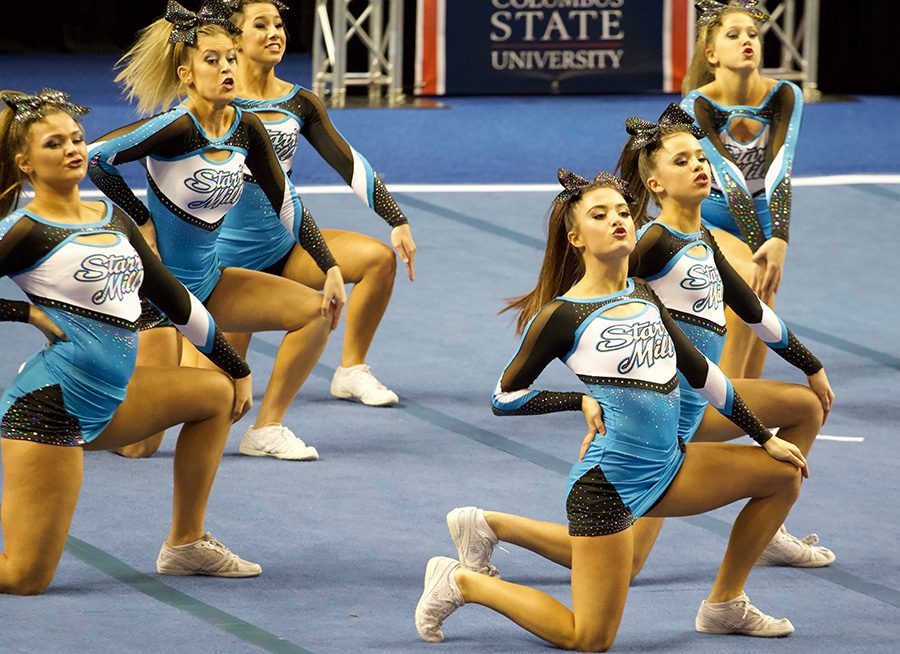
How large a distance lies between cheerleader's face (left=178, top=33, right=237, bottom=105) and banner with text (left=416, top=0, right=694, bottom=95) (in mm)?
5692

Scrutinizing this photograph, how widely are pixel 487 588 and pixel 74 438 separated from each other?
40.3 inches

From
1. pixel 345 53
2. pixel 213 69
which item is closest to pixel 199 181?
pixel 213 69

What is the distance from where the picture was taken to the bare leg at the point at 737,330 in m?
4.91

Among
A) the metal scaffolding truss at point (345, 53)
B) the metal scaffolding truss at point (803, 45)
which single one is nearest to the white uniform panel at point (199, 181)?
the metal scaffolding truss at point (345, 53)

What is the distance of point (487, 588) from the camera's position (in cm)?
362

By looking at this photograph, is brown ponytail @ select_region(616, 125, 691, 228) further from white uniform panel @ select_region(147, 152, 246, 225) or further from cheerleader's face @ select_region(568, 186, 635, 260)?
white uniform panel @ select_region(147, 152, 246, 225)

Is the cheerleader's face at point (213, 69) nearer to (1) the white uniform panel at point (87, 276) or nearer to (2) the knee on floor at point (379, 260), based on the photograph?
(1) the white uniform panel at point (87, 276)

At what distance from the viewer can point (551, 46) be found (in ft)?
34.3

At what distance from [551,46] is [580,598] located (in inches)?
288

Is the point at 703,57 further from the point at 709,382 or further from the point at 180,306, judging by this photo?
the point at 180,306

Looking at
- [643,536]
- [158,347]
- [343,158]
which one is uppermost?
[343,158]

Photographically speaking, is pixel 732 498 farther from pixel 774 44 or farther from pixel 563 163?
pixel 774 44

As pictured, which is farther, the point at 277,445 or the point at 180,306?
the point at 277,445

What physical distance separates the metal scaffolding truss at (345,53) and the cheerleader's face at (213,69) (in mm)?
5246
